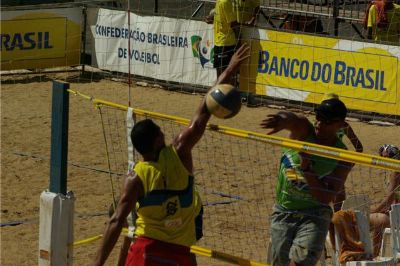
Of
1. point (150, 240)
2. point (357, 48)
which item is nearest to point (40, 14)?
point (357, 48)

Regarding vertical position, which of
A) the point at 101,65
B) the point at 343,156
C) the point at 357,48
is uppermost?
the point at 343,156

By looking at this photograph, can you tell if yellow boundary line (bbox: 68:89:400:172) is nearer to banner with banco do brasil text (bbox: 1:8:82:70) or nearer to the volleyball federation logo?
the volleyball federation logo

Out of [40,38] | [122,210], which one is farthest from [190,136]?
[40,38]

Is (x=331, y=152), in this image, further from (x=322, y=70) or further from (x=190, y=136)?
(x=322, y=70)

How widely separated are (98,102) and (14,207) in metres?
3.07

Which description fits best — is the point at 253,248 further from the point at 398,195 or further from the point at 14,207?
the point at 14,207

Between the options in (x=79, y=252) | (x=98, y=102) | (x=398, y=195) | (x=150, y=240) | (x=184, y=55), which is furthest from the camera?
(x=184, y=55)

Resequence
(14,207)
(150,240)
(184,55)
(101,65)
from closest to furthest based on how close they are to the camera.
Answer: (150,240) < (14,207) < (184,55) < (101,65)

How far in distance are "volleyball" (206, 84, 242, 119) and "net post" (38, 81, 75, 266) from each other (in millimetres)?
1397

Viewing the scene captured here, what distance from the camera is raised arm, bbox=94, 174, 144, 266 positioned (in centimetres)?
596

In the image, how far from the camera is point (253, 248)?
930cm

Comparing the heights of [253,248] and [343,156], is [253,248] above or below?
below

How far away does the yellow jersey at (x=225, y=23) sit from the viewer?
15461 mm

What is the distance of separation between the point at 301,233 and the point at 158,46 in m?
10.1
